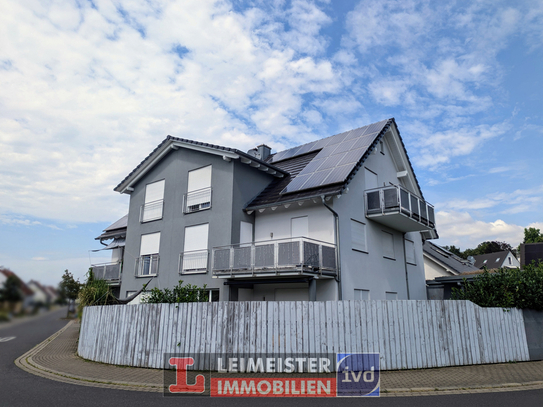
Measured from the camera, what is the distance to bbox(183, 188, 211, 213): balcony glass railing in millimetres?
17438

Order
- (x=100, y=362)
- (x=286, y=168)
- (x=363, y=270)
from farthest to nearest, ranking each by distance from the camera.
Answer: (x=286, y=168) → (x=363, y=270) → (x=100, y=362)

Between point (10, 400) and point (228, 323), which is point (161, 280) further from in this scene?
point (10, 400)

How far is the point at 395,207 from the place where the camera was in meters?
16.4

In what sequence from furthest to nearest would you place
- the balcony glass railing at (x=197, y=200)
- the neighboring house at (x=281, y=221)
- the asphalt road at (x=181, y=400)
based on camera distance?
the balcony glass railing at (x=197, y=200)
the neighboring house at (x=281, y=221)
the asphalt road at (x=181, y=400)

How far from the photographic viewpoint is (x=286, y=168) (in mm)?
20312

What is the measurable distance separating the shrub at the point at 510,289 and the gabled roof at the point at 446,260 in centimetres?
1638

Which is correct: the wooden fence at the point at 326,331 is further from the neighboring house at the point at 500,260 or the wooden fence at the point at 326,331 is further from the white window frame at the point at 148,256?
the neighboring house at the point at 500,260

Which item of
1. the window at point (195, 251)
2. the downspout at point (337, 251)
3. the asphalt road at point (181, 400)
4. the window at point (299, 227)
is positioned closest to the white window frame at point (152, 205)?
the window at point (195, 251)

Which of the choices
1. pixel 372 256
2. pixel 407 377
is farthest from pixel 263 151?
pixel 407 377

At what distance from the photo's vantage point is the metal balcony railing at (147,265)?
18945 mm

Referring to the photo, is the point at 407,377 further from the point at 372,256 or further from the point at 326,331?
the point at 372,256

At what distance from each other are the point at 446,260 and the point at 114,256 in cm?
2475

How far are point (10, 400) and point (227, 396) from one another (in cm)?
426

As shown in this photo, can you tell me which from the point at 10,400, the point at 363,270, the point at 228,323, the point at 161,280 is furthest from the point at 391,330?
the point at 161,280
